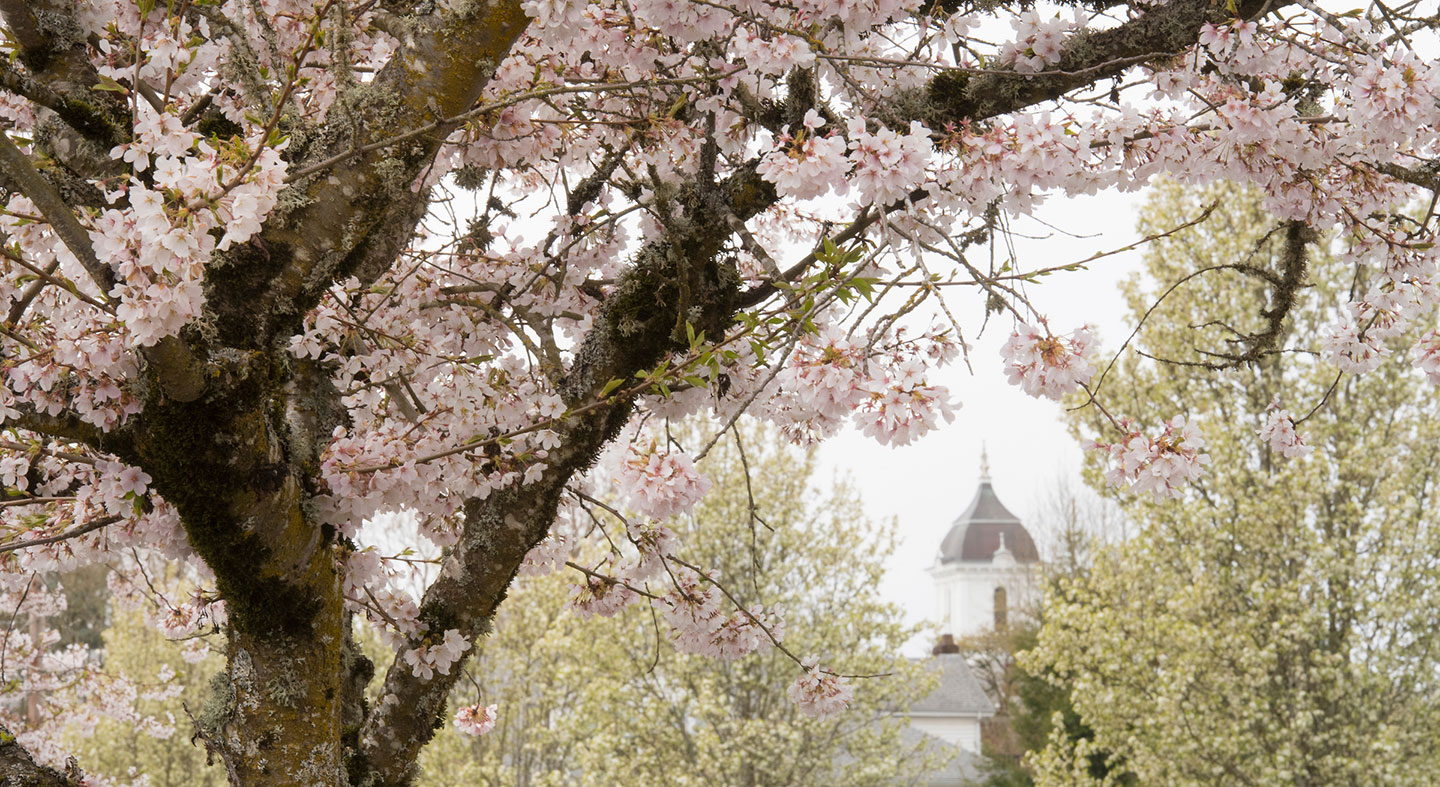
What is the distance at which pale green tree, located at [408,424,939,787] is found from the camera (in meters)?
11.6

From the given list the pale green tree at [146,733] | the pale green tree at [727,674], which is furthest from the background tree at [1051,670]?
the pale green tree at [146,733]

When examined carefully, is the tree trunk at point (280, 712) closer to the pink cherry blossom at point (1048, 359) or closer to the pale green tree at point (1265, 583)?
the pink cherry blossom at point (1048, 359)

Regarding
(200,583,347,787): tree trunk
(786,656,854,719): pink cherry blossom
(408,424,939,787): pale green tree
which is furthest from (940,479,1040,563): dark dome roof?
(200,583,347,787): tree trunk

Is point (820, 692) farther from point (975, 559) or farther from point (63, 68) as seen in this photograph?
point (975, 559)

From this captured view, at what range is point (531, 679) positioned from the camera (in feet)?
45.8

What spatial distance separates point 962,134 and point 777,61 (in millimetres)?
465

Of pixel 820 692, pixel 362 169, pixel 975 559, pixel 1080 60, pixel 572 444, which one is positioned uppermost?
pixel 975 559

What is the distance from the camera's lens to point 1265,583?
1083cm

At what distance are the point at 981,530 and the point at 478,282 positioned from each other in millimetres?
59205

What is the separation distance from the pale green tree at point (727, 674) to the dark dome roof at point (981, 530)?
45.4 meters

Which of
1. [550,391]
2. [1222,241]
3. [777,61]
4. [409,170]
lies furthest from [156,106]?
[1222,241]

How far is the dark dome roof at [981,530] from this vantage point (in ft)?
193

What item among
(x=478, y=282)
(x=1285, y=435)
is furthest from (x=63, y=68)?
(x=1285, y=435)

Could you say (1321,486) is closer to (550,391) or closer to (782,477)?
(782,477)
